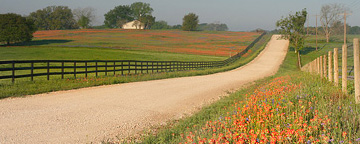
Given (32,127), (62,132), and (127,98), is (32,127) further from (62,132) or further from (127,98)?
(127,98)

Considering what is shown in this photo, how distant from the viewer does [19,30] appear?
57531 millimetres

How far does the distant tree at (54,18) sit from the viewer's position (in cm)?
11913

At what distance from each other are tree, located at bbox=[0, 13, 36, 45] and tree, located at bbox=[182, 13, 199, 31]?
7007 cm

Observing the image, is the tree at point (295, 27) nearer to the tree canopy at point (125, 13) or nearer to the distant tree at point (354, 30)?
the tree canopy at point (125, 13)

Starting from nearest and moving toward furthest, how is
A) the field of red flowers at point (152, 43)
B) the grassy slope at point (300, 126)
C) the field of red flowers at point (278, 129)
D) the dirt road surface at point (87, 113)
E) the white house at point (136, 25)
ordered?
the field of red flowers at point (278, 129)
the grassy slope at point (300, 126)
the dirt road surface at point (87, 113)
the field of red flowers at point (152, 43)
the white house at point (136, 25)

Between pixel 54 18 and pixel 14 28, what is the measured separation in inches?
2708

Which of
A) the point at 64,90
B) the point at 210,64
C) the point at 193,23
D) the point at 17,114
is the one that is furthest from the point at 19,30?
the point at 193,23

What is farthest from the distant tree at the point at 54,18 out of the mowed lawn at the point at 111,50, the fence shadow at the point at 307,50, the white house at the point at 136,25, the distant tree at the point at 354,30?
the distant tree at the point at 354,30

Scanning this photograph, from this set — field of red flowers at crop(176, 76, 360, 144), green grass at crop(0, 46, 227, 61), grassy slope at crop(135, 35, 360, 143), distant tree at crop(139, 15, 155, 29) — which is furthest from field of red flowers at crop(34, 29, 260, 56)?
field of red flowers at crop(176, 76, 360, 144)

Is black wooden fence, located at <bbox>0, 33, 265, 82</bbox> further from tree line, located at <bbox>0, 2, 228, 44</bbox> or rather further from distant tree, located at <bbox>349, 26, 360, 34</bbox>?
distant tree, located at <bbox>349, 26, 360, 34</bbox>

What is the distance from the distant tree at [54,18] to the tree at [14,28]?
196 feet

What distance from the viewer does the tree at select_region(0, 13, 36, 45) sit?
55.2m

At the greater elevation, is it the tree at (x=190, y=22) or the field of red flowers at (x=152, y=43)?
the tree at (x=190, y=22)

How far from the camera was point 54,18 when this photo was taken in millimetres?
121375
